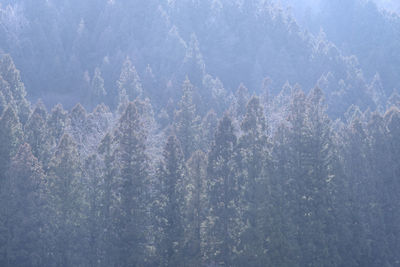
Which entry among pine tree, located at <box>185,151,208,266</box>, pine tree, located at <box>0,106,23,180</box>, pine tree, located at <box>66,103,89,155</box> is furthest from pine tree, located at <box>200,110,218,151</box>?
pine tree, located at <box>0,106,23,180</box>

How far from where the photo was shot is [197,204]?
1029 inches

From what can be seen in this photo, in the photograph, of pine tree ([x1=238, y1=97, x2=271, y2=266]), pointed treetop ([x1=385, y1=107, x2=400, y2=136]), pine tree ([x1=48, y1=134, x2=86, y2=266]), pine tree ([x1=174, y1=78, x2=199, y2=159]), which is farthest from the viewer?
pine tree ([x1=174, y1=78, x2=199, y2=159])

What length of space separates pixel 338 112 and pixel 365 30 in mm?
Answer: 39513

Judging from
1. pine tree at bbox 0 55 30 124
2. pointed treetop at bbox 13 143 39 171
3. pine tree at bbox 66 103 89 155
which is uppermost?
pine tree at bbox 0 55 30 124

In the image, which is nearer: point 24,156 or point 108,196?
point 24,156

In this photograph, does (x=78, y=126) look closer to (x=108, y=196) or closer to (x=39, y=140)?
(x=39, y=140)

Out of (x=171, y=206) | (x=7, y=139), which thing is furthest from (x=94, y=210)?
(x=7, y=139)

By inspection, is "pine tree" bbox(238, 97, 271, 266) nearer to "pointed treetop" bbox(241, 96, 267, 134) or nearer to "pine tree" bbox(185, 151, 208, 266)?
"pointed treetop" bbox(241, 96, 267, 134)

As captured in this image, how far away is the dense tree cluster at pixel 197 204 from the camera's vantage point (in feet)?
80.9

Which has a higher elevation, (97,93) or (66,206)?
(97,93)

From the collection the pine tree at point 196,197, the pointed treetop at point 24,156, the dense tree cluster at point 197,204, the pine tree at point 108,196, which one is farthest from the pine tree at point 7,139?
the pine tree at point 196,197

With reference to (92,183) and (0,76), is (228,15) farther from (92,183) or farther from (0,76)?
(92,183)

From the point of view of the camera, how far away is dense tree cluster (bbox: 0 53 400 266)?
80.9ft

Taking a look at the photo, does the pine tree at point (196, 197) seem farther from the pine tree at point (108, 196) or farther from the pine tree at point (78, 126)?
the pine tree at point (78, 126)
